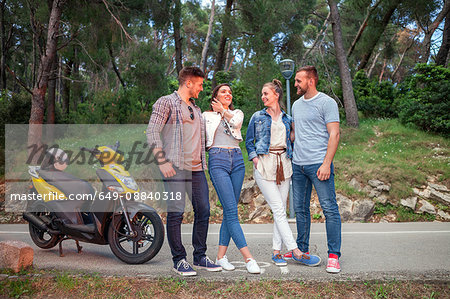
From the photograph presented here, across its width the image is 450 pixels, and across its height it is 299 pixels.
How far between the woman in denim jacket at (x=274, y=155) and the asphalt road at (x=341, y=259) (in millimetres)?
516

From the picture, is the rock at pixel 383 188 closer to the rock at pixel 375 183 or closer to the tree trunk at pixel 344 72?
the rock at pixel 375 183

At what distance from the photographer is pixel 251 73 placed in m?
14.7

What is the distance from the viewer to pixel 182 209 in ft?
12.7

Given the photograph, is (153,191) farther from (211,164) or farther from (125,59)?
(211,164)

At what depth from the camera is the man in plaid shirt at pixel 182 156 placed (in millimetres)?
3828

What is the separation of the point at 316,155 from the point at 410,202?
5.77 metres

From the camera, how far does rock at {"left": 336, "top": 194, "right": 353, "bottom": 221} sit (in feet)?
27.4

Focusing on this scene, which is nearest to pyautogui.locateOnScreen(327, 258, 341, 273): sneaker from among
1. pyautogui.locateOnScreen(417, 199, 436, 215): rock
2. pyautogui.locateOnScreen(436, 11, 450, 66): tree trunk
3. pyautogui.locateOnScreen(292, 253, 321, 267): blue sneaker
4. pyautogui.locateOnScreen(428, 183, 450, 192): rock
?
pyautogui.locateOnScreen(292, 253, 321, 267): blue sneaker

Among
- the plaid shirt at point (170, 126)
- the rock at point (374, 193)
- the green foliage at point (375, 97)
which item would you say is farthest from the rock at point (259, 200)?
the green foliage at point (375, 97)

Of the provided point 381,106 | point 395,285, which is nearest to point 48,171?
point 395,285

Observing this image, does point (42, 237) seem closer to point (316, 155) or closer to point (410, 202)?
point (316, 155)

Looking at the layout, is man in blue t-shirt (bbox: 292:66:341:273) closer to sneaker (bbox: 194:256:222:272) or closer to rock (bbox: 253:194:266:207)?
sneaker (bbox: 194:256:222:272)

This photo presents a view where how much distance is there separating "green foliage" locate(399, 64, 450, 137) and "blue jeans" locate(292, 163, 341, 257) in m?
9.97

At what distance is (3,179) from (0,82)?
10089 millimetres
